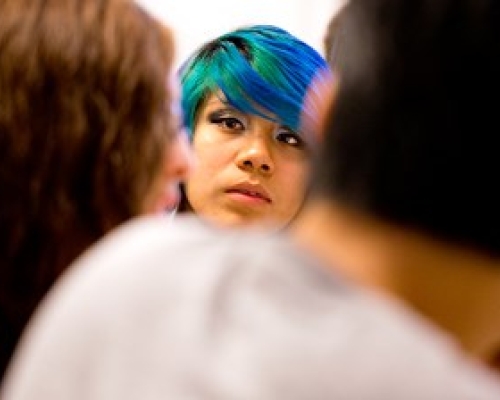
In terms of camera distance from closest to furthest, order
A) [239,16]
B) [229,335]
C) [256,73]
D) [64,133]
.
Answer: [229,335] → [64,133] → [256,73] → [239,16]

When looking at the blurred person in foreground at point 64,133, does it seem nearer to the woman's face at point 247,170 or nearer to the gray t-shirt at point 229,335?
the gray t-shirt at point 229,335

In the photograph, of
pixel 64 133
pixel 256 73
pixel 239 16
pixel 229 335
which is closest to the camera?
pixel 229 335

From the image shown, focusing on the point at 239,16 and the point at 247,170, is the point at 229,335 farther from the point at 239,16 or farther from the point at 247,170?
the point at 239,16

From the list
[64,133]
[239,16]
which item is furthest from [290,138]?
[64,133]

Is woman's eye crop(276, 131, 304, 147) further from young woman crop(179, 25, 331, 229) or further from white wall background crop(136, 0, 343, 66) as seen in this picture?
white wall background crop(136, 0, 343, 66)

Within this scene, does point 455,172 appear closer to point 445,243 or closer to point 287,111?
point 445,243

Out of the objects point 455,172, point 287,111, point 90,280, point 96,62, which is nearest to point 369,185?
point 455,172

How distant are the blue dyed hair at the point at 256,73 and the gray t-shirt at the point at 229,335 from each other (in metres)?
1.26

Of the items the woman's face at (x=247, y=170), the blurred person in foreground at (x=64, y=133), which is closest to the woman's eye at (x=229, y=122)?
the woman's face at (x=247, y=170)

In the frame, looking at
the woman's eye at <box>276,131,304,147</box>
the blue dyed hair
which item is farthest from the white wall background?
the woman's eye at <box>276,131,304,147</box>

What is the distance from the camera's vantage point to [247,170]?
1.95 m

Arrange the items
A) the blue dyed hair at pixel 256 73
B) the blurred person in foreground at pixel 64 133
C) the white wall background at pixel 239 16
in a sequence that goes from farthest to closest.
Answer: the white wall background at pixel 239 16
the blue dyed hair at pixel 256 73
the blurred person in foreground at pixel 64 133

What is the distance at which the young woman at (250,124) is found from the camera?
75.0 inches

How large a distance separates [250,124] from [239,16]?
2.39 feet
